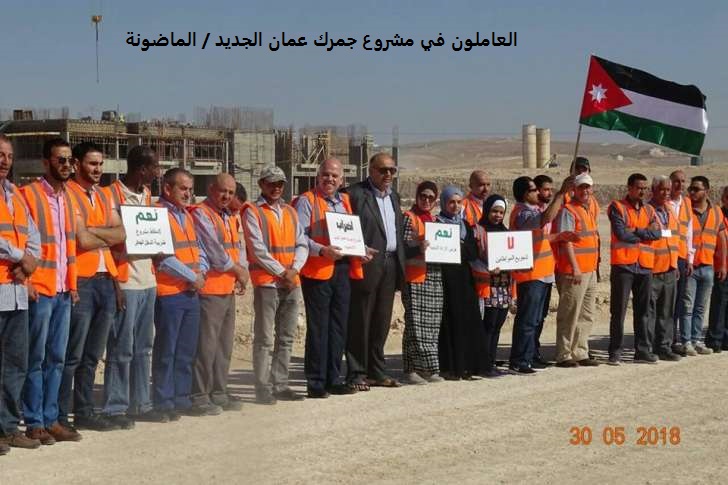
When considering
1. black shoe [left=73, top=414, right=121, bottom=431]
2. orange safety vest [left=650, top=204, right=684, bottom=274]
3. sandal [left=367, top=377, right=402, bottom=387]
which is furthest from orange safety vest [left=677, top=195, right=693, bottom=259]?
black shoe [left=73, top=414, right=121, bottom=431]

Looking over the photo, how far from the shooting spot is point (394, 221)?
1096 centimetres

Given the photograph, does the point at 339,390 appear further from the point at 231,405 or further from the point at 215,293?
the point at 215,293

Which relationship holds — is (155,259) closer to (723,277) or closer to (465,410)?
(465,410)

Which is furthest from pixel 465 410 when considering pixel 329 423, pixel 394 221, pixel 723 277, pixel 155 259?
pixel 723 277

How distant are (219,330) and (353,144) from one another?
159 feet

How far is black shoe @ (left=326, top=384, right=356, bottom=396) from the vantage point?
10.4 metres

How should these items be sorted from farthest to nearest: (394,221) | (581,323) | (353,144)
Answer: (353,144)
(581,323)
(394,221)

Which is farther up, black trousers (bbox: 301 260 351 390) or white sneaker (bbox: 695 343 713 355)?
black trousers (bbox: 301 260 351 390)

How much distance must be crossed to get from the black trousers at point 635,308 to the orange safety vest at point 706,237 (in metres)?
1.14

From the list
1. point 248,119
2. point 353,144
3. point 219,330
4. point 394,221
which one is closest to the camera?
point 219,330

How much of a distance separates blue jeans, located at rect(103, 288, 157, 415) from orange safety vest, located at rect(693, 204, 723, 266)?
23.7 feet

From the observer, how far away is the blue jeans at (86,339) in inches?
332

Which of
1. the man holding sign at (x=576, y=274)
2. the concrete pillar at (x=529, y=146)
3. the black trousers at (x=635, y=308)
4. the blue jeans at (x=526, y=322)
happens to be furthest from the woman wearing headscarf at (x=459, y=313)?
the concrete pillar at (x=529, y=146)

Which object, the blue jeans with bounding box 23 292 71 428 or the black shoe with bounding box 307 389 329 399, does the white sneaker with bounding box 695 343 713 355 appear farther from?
the blue jeans with bounding box 23 292 71 428
